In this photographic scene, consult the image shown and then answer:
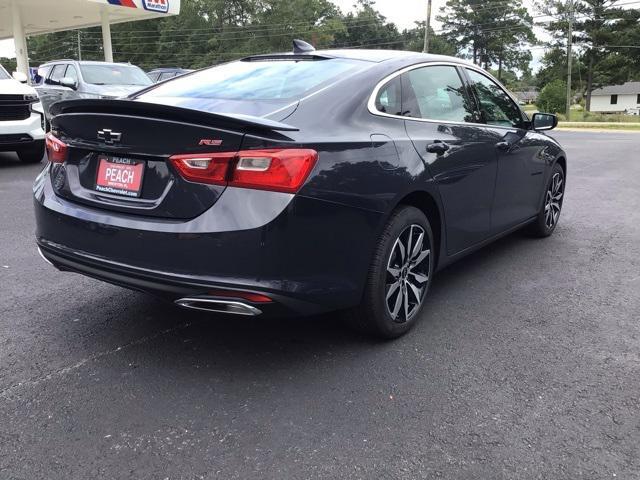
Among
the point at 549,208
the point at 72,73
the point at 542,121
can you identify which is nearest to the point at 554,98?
the point at 72,73

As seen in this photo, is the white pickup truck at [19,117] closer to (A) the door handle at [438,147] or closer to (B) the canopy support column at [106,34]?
(A) the door handle at [438,147]

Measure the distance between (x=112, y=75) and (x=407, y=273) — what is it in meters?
10.9

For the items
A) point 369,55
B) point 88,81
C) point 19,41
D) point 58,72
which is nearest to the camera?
point 369,55

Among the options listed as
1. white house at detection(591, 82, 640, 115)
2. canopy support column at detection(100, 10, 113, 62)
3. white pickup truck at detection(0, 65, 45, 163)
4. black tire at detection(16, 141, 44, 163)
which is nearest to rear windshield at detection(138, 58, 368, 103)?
white pickup truck at detection(0, 65, 45, 163)

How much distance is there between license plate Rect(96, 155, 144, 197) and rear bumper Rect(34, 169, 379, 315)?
13 cm

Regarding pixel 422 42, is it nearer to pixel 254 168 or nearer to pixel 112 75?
pixel 112 75

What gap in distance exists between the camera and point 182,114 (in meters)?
2.68

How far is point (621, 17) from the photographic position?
59.1 meters

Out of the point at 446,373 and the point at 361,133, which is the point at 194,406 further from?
the point at 361,133

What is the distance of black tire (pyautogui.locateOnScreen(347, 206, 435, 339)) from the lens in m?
3.12

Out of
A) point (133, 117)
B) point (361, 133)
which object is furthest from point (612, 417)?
point (133, 117)

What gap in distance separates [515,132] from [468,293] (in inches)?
55.7

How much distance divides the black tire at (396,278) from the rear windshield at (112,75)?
10.5 metres

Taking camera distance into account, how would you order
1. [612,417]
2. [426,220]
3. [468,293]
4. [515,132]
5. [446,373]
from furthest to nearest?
[515,132]
[468,293]
[426,220]
[446,373]
[612,417]
